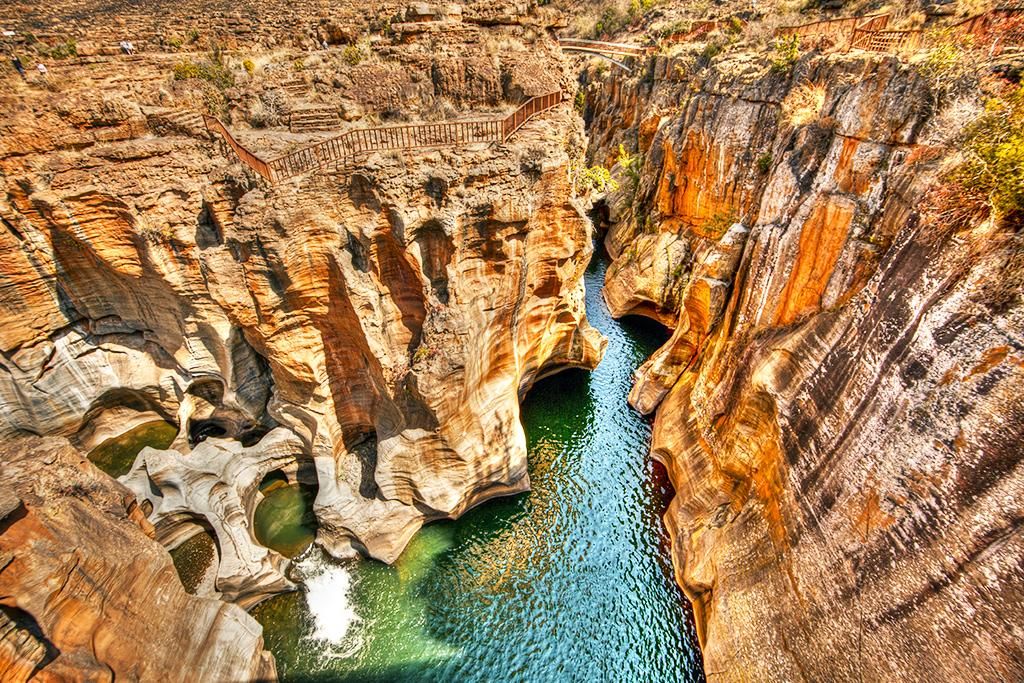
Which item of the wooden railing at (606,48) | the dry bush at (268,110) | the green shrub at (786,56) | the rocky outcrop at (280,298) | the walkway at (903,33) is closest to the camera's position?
the walkway at (903,33)

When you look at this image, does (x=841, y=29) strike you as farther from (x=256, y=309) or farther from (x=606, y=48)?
(x=606, y=48)

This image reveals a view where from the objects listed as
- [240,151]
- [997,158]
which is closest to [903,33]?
[997,158]

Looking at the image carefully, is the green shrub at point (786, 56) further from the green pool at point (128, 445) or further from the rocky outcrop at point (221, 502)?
the green pool at point (128, 445)

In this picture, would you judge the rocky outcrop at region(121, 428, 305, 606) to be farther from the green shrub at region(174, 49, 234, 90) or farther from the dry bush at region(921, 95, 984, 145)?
the dry bush at region(921, 95, 984, 145)

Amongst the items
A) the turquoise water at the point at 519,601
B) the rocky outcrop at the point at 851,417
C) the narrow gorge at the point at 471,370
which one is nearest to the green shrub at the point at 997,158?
the narrow gorge at the point at 471,370

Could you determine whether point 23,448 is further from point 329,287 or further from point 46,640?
point 329,287
